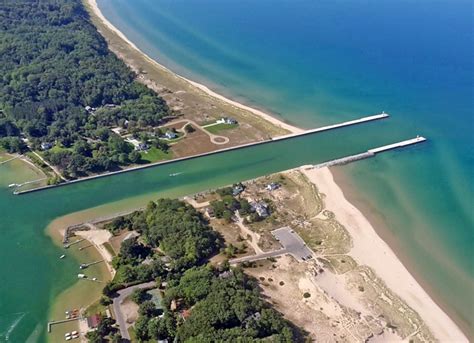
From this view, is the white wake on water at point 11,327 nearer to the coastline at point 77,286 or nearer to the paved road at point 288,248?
the coastline at point 77,286

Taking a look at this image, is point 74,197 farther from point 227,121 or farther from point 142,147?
point 227,121

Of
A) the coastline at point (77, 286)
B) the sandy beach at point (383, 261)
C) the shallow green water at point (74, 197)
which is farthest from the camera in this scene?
the shallow green water at point (74, 197)

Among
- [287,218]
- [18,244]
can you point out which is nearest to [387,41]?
[287,218]

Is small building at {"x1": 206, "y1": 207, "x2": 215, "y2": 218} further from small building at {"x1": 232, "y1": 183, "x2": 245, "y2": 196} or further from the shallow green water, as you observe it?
the shallow green water

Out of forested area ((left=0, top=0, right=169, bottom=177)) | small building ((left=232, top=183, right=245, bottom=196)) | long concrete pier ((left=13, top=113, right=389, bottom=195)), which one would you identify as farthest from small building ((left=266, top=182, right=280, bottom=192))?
forested area ((left=0, top=0, right=169, bottom=177))

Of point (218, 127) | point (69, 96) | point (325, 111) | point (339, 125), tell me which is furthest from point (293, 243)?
point (69, 96)

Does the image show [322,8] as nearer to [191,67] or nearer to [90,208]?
[191,67]

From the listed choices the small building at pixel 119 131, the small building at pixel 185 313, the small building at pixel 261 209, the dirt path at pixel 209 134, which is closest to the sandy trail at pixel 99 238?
the small building at pixel 185 313
